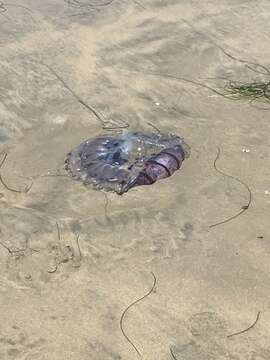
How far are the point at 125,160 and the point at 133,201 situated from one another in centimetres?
51

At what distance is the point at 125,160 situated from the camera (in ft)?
17.0

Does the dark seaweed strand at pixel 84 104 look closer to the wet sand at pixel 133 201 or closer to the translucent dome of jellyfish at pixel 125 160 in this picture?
the wet sand at pixel 133 201

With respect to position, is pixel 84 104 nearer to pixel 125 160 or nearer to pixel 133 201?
pixel 125 160

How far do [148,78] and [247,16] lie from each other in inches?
78.0

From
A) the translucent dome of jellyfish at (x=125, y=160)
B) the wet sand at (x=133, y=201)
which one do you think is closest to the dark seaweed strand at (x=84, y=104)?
the wet sand at (x=133, y=201)

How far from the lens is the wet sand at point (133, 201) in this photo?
370cm

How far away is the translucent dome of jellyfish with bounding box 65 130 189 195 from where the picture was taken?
499cm

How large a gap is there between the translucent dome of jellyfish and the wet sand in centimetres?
10

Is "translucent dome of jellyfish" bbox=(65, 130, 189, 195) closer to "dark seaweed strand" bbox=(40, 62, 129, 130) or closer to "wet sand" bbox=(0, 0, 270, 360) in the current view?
"wet sand" bbox=(0, 0, 270, 360)

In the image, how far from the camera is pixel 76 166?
17.1 feet

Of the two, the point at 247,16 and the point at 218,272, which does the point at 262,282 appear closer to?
the point at 218,272

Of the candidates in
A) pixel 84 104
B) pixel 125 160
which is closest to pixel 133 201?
pixel 125 160

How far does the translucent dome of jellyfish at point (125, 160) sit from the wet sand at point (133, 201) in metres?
0.10

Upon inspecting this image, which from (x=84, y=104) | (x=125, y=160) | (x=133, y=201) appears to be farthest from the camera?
(x=84, y=104)
